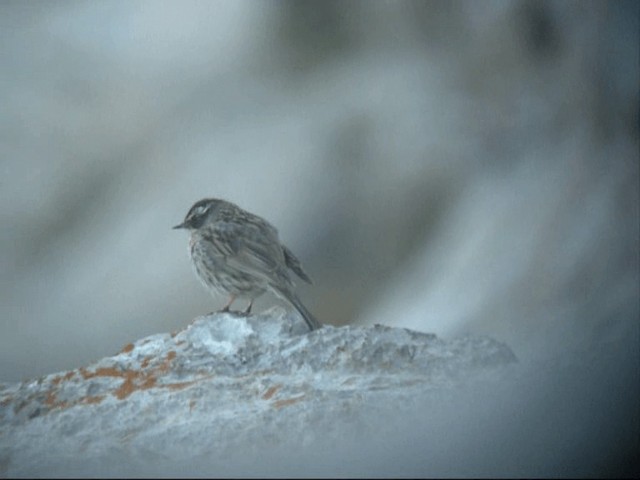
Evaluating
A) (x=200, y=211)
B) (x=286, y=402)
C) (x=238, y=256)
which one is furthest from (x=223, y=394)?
(x=200, y=211)

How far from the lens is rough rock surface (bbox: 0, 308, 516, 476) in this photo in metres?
4.20

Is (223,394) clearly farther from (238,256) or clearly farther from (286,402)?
(238,256)

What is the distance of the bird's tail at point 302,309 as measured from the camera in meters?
5.55

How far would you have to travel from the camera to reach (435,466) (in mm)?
3805

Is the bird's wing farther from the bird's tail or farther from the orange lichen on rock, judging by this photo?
the orange lichen on rock

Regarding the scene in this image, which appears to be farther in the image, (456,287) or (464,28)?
(464,28)

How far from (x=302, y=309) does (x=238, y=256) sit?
0.94 meters

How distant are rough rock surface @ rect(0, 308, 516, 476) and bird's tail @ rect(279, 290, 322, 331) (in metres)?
0.06

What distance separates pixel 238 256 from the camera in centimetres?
658

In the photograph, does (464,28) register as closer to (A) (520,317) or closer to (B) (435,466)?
(A) (520,317)

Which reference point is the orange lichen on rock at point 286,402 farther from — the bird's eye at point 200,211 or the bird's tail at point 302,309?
the bird's eye at point 200,211

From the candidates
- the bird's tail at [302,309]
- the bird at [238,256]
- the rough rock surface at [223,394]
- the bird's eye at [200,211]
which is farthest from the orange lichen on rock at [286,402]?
the bird's eye at [200,211]

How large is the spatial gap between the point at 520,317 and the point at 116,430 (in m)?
2.85

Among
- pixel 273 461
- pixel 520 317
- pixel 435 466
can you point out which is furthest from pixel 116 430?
pixel 520 317
